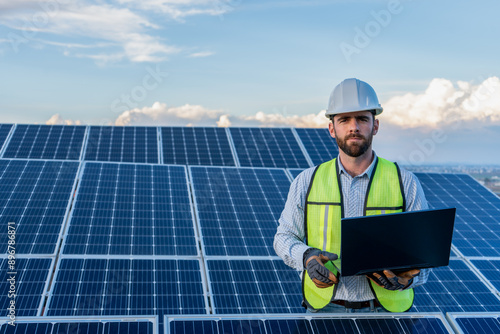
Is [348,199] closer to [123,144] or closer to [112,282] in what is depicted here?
[112,282]

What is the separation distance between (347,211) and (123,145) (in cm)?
1993

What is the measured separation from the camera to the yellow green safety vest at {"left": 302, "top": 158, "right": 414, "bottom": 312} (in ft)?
15.5

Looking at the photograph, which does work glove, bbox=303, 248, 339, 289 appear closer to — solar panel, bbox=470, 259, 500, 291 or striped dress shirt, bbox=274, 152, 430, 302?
→ striped dress shirt, bbox=274, 152, 430, 302

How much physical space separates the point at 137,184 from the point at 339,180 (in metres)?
10.3

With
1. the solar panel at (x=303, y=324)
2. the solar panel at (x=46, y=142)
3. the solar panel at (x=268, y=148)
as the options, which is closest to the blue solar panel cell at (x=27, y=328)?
the solar panel at (x=303, y=324)

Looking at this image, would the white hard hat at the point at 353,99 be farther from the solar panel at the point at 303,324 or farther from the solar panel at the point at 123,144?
the solar panel at the point at 123,144

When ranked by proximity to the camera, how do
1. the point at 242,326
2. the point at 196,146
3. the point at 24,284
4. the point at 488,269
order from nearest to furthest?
the point at 242,326, the point at 24,284, the point at 488,269, the point at 196,146

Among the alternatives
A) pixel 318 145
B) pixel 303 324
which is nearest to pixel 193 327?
pixel 303 324

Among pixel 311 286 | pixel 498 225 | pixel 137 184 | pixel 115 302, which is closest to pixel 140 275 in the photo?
pixel 115 302

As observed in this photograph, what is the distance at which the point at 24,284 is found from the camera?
10.6m

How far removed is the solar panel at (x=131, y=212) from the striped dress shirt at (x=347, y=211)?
751cm

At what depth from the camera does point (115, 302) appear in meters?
10.4

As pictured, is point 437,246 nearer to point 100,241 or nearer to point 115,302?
point 115,302

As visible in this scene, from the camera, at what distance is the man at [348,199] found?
15.1 feet
